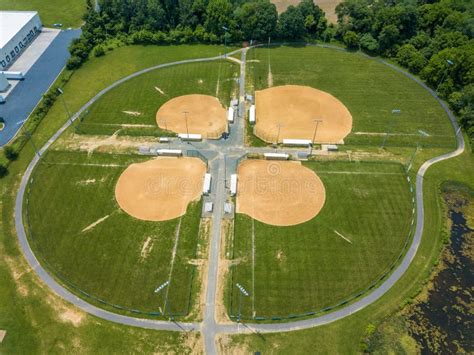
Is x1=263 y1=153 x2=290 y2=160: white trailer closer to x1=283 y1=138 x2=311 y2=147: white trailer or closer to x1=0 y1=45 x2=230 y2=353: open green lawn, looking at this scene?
x1=283 y1=138 x2=311 y2=147: white trailer

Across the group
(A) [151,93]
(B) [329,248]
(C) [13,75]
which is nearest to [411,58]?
(B) [329,248]

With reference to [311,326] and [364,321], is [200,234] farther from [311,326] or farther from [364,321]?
[364,321]

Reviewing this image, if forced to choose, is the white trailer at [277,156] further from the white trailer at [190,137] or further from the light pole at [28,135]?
the light pole at [28,135]

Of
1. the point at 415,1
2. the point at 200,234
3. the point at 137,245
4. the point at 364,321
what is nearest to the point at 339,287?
the point at 364,321

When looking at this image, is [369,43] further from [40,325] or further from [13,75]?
[40,325]

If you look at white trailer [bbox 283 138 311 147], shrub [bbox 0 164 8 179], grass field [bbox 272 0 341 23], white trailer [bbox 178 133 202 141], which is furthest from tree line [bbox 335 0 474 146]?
shrub [bbox 0 164 8 179]

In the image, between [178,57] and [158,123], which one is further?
[178,57]
